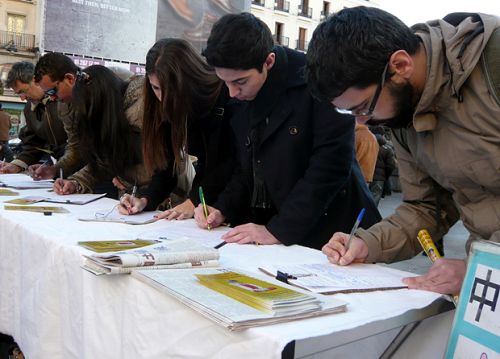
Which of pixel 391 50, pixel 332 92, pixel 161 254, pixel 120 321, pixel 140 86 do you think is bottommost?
pixel 120 321

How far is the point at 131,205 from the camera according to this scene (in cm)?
222

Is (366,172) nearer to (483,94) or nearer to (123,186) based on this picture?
(123,186)

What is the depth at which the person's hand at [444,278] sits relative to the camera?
1143 mm

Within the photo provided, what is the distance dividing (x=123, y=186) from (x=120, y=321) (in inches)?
64.0

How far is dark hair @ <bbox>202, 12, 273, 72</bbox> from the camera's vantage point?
1661 millimetres

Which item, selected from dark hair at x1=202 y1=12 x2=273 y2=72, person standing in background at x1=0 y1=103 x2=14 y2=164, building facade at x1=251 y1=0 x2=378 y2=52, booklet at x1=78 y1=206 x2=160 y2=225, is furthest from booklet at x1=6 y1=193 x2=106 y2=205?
building facade at x1=251 y1=0 x2=378 y2=52

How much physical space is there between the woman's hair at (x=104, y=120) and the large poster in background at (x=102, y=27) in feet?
19.7

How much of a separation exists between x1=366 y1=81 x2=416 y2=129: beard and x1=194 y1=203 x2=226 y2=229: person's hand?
818 mm

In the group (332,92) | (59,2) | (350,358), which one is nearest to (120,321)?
(350,358)

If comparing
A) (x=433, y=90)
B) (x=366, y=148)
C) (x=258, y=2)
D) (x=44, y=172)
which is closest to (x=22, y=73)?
(x=44, y=172)

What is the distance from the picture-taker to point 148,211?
2.34m

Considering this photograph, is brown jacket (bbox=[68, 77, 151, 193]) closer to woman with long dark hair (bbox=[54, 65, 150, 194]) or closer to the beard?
woman with long dark hair (bbox=[54, 65, 150, 194])

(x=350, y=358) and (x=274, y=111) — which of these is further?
(x=274, y=111)

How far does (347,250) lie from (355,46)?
1.81 feet
